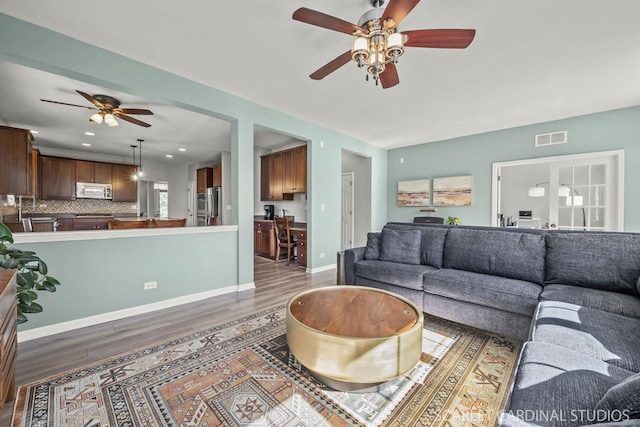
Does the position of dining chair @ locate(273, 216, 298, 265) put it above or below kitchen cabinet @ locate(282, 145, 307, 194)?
below

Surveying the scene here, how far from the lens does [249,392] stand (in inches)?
62.9

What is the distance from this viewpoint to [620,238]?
2.18 meters

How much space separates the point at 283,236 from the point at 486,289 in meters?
4.11

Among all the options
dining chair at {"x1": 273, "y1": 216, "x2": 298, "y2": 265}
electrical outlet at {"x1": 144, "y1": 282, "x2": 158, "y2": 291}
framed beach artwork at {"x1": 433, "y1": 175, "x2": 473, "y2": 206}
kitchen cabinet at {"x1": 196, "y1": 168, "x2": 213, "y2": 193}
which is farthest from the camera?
kitchen cabinet at {"x1": 196, "y1": 168, "x2": 213, "y2": 193}

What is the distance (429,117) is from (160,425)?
15.9ft

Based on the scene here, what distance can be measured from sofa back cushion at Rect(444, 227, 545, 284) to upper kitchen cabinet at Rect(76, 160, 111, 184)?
26.6 ft

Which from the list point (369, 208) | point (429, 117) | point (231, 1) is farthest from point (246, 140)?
point (369, 208)

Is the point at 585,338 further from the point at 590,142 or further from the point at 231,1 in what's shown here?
the point at 590,142

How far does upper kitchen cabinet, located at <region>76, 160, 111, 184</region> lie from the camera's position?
646 centimetres

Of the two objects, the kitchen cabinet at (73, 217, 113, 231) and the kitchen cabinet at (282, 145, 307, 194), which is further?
the kitchen cabinet at (73, 217, 113, 231)

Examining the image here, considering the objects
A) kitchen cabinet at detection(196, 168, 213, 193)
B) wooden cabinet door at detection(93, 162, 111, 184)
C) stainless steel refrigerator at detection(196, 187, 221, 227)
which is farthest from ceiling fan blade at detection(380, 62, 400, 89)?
wooden cabinet door at detection(93, 162, 111, 184)

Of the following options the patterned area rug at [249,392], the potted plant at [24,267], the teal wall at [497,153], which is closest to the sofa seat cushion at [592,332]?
the patterned area rug at [249,392]

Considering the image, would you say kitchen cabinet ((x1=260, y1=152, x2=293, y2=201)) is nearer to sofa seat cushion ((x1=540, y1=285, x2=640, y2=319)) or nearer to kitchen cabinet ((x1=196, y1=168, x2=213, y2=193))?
kitchen cabinet ((x1=196, y1=168, x2=213, y2=193))

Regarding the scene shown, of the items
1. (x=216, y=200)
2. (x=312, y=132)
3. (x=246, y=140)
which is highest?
(x=312, y=132)
